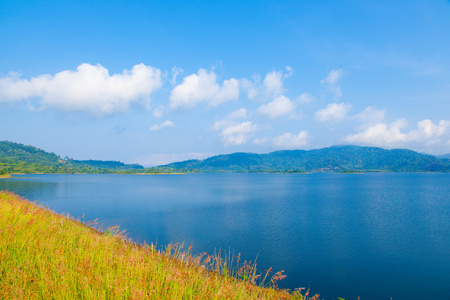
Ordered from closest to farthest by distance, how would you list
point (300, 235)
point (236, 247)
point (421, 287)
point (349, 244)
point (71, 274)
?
point (71, 274) < point (421, 287) < point (236, 247) < point (349, 244) < point (300, 235)

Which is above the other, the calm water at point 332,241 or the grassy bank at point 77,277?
the grassy bank at point 77,277

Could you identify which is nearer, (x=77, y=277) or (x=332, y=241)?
(x=77, y=277)

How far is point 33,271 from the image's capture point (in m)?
5.34

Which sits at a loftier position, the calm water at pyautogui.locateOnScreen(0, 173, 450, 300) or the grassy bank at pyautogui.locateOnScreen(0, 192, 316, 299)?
the grassy bank at pyautogui.locateOnScreen(0, 192, 316, 299)

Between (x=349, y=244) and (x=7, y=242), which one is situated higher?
(x=7, y=242)

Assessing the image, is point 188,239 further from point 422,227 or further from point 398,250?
point 422,227

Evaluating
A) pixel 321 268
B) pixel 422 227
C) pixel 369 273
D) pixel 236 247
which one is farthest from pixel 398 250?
pixel 236 247

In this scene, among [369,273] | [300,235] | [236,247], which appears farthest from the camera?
[300,235]

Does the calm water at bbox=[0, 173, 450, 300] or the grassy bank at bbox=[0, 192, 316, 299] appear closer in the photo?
the grassy bank at bbox=[0, 192, 316, 299]

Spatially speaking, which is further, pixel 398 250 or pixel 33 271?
pixel 398 250

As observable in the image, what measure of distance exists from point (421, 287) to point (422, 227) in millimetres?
17979

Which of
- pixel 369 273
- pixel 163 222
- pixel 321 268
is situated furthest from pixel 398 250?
pixel 163 222

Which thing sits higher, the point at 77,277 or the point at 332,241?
the point at 77,277

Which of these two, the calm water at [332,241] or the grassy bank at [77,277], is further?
the calm water at [332,241]
